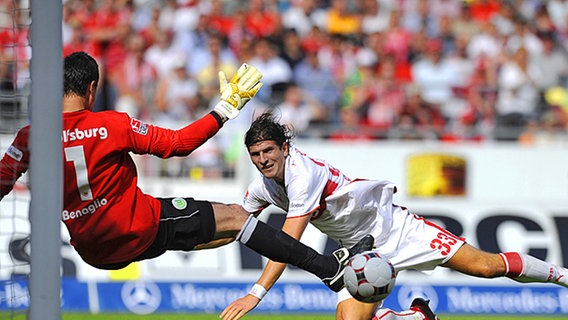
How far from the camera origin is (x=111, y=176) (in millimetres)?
6133

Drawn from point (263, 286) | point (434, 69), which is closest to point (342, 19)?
point (434, 69)

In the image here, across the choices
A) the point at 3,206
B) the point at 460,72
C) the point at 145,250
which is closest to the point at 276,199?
the point at 145,250

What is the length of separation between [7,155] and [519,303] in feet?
29.1

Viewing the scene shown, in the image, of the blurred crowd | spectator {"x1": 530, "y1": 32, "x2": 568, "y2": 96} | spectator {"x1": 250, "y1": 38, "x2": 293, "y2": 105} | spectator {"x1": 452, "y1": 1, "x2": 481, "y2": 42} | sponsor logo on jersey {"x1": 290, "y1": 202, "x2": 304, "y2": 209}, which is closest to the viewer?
sponsor logo on jersey {"x1": 290, "y1": 202, "x2": 304, "y2": 209}

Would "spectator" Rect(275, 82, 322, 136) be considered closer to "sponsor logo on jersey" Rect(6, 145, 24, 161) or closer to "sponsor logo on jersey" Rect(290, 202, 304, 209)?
"sponsor logo on jersey" Rect(290, 202, 304, 209)

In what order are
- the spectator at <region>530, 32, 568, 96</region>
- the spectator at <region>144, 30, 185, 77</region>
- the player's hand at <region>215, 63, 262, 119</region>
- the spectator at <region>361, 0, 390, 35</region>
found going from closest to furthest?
the player's hand at <region>215, 63, 262, 119</region> < the spectator at <region>144, 30, 185, 77</region> < the spectator at <region>530, 32, 568, 96</region> < the spectator at <region>361, 0, 390, 35</region>

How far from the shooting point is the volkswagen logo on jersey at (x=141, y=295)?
42.5 feet

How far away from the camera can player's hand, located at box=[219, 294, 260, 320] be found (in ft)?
20.7

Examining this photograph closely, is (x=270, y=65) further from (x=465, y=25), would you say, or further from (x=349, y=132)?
(x=465, y=25)

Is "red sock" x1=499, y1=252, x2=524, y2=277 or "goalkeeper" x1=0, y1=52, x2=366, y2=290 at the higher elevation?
Result: "goalkeeper" x1=0, y1=52, x2=366, y2=290

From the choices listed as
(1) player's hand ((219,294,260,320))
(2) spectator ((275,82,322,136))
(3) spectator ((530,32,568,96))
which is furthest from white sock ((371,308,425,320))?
(3) spectator ((530,32,568,96))

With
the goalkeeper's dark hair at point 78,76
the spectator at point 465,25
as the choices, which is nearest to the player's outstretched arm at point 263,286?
the goalkeeper's dark hair at point 78,76

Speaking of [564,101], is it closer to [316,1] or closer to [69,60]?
[316,1]

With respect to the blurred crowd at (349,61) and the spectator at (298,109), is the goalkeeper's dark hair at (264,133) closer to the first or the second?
the blurred crowd at (349,61)
